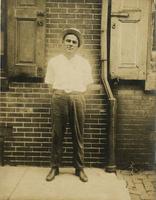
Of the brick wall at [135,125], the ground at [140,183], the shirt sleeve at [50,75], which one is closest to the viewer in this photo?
the ground at [140,183]

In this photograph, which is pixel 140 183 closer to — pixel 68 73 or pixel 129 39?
pixel 68 73

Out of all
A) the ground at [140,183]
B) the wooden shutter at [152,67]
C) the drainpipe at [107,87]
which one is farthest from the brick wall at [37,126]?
the wooden shutter at [152,67]

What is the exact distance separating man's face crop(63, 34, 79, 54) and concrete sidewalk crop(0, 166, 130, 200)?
1587mm

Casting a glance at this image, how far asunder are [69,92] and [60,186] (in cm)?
113

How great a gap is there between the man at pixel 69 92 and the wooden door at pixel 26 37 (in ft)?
1.45

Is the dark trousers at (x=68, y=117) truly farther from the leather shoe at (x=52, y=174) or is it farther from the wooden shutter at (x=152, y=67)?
the wooden shutter at (x=152, y=67)

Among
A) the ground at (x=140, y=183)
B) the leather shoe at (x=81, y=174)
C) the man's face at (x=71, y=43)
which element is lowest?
the ground at (x=140, y=183)

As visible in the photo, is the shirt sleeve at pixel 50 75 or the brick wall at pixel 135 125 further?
the brick wall at pixel 135 125

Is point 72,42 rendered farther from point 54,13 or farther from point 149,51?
point 149,51

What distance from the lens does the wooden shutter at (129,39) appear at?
5840 mm

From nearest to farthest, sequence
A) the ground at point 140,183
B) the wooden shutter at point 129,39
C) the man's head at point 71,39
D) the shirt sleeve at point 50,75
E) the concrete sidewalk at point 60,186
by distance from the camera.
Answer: the concrete sidewalk at point 60,186
the man's head at point 71,39
the ground at point 140,183
the shirt sleeve at point 50,75
the wooden shutter at point 129,39

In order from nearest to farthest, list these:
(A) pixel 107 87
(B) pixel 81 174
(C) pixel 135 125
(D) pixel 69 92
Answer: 1. (D) pixel 69 92
2. (B) pixel 81 174
3. (A) pixel 107 87
4. (C) pixel 135 125

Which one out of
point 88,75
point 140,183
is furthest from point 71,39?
point 140,183

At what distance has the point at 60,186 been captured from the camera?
202 inches
